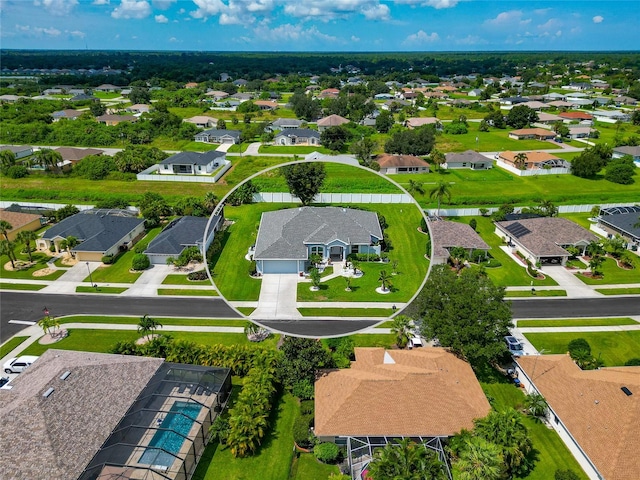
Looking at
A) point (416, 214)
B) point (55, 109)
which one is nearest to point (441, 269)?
point (416, 214)

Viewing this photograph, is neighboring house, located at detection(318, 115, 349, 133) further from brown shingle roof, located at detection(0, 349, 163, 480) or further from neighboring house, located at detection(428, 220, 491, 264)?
brown shingle roof, located at detection(0, 349, 163, 480)

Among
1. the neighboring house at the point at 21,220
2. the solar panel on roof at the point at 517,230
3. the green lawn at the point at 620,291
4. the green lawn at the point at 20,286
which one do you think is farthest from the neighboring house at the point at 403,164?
the green lawn at the point at 20,286

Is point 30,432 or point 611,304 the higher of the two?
point 30,432

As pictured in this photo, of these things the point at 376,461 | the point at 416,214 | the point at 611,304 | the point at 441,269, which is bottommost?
the point at 611,304

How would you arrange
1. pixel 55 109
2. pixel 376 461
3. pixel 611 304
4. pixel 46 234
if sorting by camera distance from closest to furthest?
pixel 376 461, pixel 611 304, pixel 46 234, pixel 55 109

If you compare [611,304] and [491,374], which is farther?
[611,304]

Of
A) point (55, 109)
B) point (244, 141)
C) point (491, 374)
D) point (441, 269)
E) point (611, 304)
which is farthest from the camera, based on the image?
point (55, 109)

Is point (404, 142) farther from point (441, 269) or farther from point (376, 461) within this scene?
point (376, 461)
